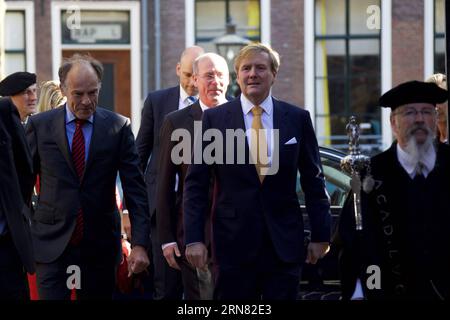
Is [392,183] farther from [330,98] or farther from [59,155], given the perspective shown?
[330,98]

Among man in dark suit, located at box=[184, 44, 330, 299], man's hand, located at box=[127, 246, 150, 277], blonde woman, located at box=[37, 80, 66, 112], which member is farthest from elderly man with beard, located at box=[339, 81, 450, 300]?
blonde woman, located at box=[37, 80, 66, 112]

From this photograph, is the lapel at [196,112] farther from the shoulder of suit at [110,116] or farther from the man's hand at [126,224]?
the man's hand at [126,224]

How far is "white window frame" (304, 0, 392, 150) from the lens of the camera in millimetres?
20375

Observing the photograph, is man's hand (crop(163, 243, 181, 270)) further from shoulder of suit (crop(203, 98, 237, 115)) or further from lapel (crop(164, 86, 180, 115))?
lapel (crop(164, 86, 180, 115))

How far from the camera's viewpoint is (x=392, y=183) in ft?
21.2

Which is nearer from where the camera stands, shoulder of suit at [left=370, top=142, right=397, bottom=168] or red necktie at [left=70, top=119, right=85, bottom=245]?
shoulder of suit at [left=370, top=142, right=397, bottom=168]

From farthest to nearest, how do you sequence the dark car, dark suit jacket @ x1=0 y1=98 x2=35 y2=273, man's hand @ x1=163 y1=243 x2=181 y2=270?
the dark car, man's hand @ x1=163 y1=243 x2=181 y2=270, dark suit jacket @ x1=0 y1=98 x2=35 y2=273

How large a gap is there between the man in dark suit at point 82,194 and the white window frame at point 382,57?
1292cm

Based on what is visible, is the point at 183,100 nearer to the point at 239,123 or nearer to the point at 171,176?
the point at 171,176

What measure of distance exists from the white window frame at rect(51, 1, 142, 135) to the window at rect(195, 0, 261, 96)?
3.24ft

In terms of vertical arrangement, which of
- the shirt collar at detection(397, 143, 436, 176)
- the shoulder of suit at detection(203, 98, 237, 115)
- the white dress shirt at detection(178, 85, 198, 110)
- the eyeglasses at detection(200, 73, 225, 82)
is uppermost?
the eyeglasses at detection(200, 73, 225, 82)

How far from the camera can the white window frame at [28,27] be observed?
808 inches

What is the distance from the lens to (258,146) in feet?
23.7
